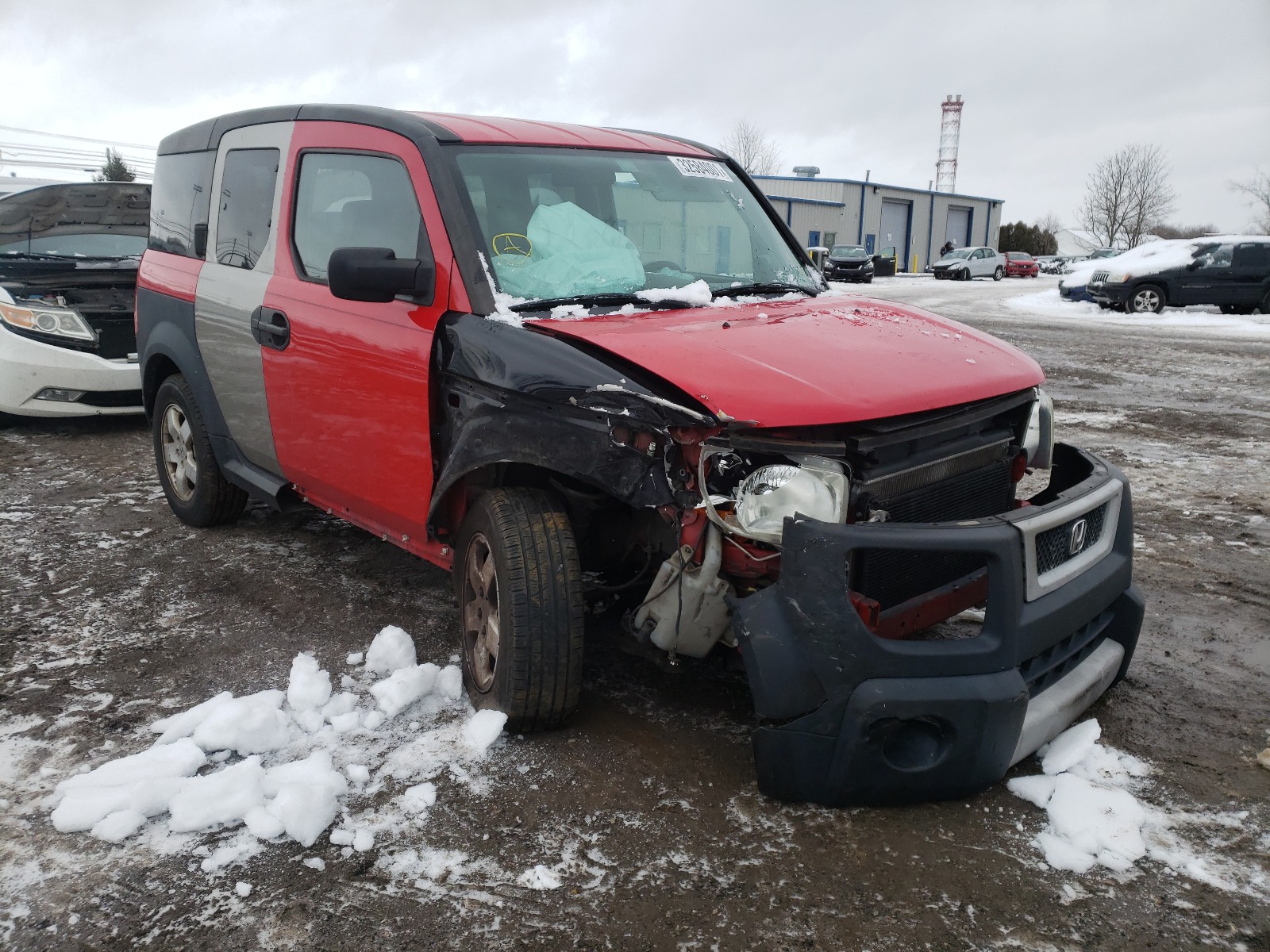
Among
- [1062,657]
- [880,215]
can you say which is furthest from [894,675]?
[880,215]

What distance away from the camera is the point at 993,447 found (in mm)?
3043

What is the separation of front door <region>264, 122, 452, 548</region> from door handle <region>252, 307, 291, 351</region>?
0.06 feet

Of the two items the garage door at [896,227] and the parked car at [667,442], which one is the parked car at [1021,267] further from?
the parked car at [667,442]

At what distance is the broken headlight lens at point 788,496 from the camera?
2551 mm

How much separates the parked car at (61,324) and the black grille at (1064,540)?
6695 millimetres

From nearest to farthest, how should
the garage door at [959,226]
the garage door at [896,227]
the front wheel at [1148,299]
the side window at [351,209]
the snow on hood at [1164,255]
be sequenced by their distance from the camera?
the side window at [351,209], the snow on hood at [1164,255], the front wheel at [1148,299], the garage door at [896,227], the garage door at [959,226]

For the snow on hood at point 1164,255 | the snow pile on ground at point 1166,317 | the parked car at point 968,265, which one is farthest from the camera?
the parked car at point 968,265

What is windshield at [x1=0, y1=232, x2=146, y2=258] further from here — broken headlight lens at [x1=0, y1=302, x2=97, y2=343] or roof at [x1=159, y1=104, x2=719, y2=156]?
roof at [x1=159, y1=104, x2=719, y2=156]

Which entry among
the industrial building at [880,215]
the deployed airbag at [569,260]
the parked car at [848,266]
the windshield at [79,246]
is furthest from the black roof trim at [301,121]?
the industrial building at [880,215]

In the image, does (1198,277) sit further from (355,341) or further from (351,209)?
(355,341)

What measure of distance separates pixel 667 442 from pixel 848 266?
118ft

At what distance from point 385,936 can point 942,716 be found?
4.59 ft

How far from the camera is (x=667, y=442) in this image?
2602 mm

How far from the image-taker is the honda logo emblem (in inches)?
110
